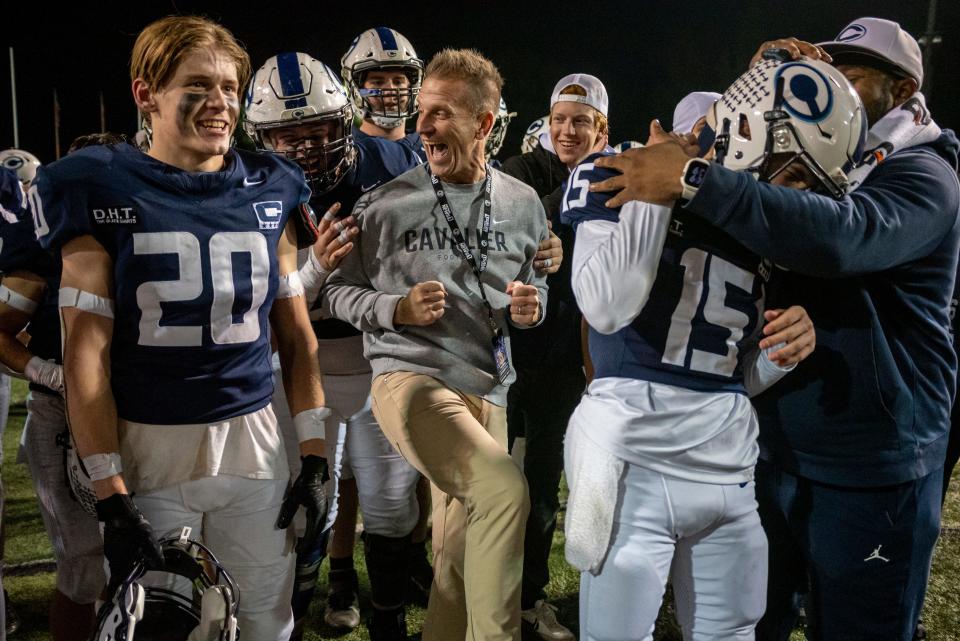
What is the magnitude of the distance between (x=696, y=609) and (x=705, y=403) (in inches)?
20.0

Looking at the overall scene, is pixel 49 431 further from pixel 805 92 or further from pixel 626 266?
pixel 805 92

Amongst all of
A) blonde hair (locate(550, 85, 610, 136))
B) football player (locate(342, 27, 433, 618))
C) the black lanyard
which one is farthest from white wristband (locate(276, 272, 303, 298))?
blonde hair (locate(550, 85, 610, 136))

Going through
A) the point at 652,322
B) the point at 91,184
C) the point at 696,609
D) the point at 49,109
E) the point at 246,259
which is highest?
the point at 49,109

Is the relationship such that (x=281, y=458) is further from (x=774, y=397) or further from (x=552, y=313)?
(x=552, y=313)

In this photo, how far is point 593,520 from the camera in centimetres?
174

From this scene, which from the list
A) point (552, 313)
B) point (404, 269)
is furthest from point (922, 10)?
point (404, 269)

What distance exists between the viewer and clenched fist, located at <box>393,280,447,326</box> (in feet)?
7.50

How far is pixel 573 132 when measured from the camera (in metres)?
4.03

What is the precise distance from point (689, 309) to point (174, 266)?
1.26 m

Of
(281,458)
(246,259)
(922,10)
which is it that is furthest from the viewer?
(922,10)

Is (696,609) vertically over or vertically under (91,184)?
under

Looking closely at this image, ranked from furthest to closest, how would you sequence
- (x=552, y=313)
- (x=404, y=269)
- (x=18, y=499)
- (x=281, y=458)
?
(x=18, y=499), (x=552, y=313), (x=404, y=269), (x=281, y=458)

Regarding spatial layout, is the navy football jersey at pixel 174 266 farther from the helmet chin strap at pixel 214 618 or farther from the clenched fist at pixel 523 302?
the clenched fist at pixel 523 302

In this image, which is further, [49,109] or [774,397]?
[49,109]
